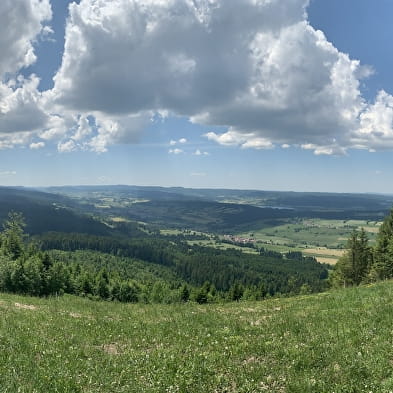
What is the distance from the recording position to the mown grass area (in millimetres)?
9734

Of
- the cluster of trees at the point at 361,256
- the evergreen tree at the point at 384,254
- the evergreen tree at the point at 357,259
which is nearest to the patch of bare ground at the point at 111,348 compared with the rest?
the evergreen tree at the point at 384,254

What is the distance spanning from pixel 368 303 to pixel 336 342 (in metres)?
7.13

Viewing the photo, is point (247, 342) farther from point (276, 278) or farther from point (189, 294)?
point (276, 278)

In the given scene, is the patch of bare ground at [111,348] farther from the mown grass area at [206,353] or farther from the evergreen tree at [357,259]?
the evergreen tree at [357,259]

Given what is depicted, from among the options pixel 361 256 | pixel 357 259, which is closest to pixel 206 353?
pixel 357 259

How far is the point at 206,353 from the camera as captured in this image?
12164 mm

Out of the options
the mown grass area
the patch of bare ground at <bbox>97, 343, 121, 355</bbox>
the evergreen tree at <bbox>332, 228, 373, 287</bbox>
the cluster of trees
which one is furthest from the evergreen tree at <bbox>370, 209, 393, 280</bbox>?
the patch of bare ground at <bbox>97, 343, 121, 355</bbox>

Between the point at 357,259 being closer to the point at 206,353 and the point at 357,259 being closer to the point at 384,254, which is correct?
the point at 384,254

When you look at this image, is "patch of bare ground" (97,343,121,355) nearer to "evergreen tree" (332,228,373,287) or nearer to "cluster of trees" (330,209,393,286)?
"cluster of trees" (330,209,393,286)

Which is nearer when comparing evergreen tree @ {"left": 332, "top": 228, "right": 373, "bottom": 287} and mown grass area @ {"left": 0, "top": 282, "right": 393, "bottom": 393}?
mown grass area @ {"left": 0, "top": 282, "right": 393, "bottom": 393}

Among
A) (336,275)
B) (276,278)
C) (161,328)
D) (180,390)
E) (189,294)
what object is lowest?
(276,278)

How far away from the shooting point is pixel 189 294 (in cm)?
7881

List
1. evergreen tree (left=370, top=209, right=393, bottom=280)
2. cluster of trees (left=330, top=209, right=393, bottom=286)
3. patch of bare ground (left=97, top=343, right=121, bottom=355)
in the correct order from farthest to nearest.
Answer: cluster of trees (left=330, top=209, right=393, bottom=286) < evergreen tree (left=370, top=209, right=393, bottom=280) < patch of bare ground (left=97, top=343, right=121, bottom=355)

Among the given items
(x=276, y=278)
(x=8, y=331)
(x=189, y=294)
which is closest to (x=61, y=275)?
(x=189, y=294)
